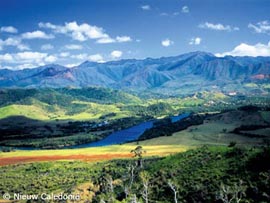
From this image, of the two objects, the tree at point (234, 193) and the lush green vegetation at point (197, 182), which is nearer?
the tree at point (234, 193)

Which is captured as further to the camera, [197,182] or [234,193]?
[197,182]

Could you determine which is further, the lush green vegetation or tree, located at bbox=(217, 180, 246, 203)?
the lush green vegetation

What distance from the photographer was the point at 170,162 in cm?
11706

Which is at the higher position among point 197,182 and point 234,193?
point 234,193

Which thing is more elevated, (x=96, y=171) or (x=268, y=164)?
(x=268, y=164)

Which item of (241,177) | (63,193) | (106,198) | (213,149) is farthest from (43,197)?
(241,177)

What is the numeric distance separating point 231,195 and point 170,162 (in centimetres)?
3655

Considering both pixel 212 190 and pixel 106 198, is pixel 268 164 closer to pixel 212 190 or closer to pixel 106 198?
pixel 212 190

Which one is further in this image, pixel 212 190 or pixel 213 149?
pixel 213 149

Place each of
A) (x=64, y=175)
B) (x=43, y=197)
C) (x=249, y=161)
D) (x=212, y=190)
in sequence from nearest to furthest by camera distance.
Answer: (x=212, y=190), (x=249, y=161), (x=43, y=197), (x=64, y=175)

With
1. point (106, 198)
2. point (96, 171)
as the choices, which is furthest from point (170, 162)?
point (96, 171)

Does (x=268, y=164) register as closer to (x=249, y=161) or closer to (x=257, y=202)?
(x=249, y=161)

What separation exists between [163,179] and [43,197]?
4647 centimetres

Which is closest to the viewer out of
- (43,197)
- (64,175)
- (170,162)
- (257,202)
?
(257,202)
